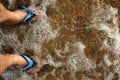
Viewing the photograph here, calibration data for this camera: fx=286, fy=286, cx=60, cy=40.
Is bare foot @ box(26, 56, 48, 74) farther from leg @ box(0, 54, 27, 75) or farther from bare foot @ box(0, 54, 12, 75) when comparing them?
bare foot @ box(0, 54, 12, 75)

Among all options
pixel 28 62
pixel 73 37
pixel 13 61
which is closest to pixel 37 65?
pixel 28 62

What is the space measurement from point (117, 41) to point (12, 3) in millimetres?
952

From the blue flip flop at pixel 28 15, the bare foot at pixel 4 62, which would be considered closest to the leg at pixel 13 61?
the bare foot at pixel 4 62

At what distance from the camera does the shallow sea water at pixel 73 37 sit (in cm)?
242

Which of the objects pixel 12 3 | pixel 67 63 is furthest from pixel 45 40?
pixel 12 3

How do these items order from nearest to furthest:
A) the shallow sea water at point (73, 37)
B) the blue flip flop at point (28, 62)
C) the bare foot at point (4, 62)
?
the bare foot at point (4, 62), the blue flip flop at point (28, 62), the shallow sea water at point (73, 37)

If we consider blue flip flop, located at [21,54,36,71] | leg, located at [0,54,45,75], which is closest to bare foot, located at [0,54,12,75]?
leg, located at [0,54,45,75]

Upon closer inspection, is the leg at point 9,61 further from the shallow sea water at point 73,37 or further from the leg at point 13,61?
the shallow sea water at point 73,37

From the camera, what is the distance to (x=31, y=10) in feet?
7.97

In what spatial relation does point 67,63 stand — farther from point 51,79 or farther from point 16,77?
point 16,77

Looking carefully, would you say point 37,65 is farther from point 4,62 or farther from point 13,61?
point 4,62

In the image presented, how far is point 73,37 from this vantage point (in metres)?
2.43

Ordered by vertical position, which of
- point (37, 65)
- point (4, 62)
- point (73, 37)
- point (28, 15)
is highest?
point (28, 15)

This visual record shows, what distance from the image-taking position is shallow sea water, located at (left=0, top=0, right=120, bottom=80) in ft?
7.94
